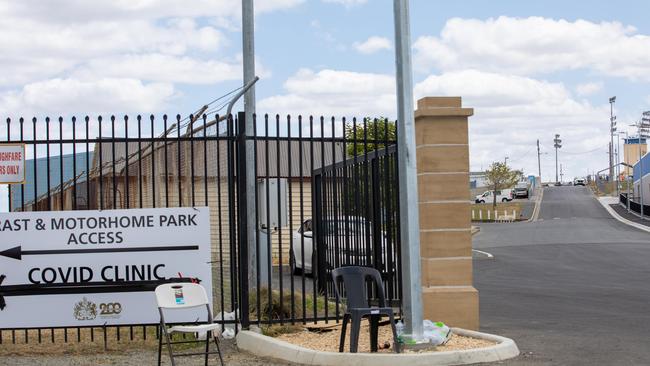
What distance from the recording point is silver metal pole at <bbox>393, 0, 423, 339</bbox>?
9.56 metres

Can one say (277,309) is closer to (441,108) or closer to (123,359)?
(123,359)

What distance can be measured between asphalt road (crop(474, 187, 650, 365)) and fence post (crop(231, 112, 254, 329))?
302 cm

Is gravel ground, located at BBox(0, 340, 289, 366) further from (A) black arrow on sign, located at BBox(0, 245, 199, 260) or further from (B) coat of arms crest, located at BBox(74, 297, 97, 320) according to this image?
(A) black arrow on sign, located at BBox(0, 245, 199, 260)

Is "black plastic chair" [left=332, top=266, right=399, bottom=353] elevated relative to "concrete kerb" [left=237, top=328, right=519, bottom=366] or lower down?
elevated

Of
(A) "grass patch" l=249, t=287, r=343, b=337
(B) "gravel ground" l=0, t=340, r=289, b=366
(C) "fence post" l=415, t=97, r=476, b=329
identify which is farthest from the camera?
(C) "fence post" l=415, t=97, r=476, b=329

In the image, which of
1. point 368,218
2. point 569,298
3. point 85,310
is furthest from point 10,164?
point 569,298

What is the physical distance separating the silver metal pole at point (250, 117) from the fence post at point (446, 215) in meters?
2.09

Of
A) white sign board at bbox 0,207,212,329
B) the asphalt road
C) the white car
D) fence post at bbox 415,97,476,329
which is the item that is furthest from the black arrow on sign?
the asphalt road

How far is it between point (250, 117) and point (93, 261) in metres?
2.96

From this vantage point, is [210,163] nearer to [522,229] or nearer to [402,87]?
[402,87]

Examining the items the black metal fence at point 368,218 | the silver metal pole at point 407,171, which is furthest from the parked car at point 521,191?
the silver metal pole at point 407,171

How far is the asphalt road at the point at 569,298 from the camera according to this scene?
394 inches

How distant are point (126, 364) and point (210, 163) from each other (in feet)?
20.7

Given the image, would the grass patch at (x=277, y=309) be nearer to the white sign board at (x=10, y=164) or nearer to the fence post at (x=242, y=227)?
the fence post at (x=242, y=227)
